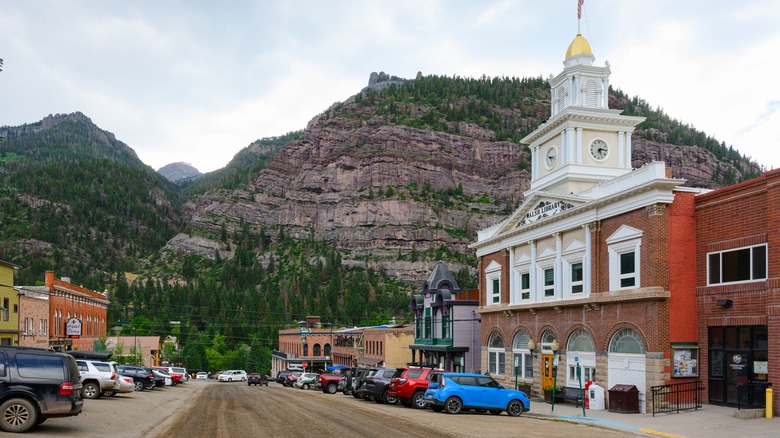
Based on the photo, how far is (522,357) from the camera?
43.6 m

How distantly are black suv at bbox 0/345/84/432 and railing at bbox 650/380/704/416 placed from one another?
21.2 meters

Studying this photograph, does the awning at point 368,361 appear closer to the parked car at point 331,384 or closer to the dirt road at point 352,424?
the parked car at point 331,384

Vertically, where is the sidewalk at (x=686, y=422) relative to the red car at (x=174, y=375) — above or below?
above

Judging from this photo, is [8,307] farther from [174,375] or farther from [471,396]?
[471,396]

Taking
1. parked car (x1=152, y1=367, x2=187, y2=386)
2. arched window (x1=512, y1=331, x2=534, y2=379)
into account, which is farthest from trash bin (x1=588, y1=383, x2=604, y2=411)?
parked car (x1=152, y1=367, x2=187, y2=386)

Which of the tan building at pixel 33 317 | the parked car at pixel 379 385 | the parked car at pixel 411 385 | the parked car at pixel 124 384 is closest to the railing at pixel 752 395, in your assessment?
the parked car at pixel 411 385

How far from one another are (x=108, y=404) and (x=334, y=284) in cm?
16024

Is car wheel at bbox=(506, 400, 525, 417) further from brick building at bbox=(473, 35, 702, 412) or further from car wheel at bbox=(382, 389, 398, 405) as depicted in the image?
car wheel at bbox=(382, 389, 398, 405)

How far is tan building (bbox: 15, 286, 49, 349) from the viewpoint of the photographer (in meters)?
54.0

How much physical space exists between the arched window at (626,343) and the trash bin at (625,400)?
1.74 m

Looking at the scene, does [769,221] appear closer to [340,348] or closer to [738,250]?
[738,250]

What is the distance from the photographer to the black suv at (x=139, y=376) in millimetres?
42938

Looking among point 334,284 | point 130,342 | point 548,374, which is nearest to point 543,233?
point 548,374

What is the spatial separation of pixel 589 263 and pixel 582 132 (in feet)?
34.3
